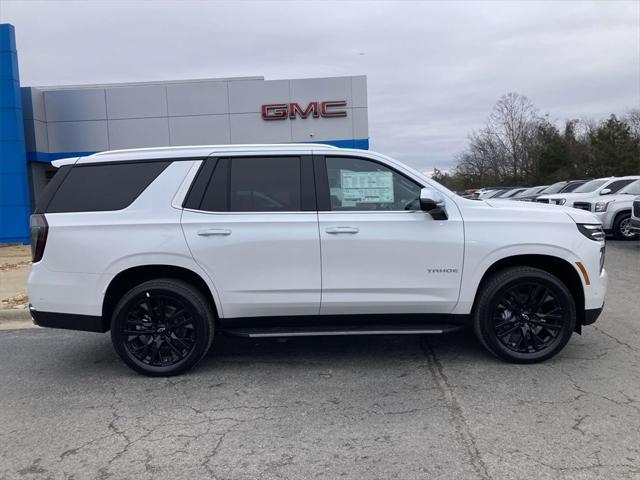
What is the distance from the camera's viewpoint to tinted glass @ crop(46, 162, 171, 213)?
482 centimetres

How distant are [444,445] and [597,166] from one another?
49185 mm

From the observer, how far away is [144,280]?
492 cm

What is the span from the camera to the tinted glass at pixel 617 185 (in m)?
15.0

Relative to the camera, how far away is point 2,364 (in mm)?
5473

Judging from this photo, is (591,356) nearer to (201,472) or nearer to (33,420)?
(201,472)

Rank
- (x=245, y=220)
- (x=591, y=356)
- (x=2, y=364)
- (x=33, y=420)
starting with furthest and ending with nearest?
1. (x=2, y=364)
2. (x=591, y=356)
3. (x=245, y=220)
4. (x=33, y=420)

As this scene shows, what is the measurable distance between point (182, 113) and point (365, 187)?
16.7 meters

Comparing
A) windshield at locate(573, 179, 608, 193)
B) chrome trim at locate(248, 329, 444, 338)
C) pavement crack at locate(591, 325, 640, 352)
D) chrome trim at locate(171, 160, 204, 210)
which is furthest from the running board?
windshield at locate(573, 179, 608, 193)

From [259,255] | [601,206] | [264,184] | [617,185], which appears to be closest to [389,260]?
[259,255]

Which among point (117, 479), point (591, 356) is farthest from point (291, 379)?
point (591, 356)

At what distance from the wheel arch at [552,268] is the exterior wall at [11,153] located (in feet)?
54.7

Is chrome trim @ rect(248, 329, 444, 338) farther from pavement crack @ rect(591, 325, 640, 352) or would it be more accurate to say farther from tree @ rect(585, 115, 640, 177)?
tree @ rect(585, 115, 640, 177)

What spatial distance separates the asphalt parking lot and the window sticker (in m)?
1.53

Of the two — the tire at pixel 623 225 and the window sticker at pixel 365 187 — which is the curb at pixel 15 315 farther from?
the tire at pixel 623 225
